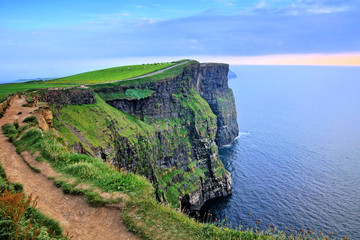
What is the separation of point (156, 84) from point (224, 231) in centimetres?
5603

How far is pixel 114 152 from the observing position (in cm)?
4172

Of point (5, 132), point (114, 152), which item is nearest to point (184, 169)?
point (114, 152)

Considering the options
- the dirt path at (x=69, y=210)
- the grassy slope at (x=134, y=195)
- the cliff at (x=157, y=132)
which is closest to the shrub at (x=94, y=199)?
the dirt path at (x=69, y=210)

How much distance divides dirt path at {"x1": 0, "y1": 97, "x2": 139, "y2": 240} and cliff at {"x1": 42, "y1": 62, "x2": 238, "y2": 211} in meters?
18.3

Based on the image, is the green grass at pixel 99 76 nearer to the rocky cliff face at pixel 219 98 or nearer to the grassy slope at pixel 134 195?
the rocky cliff face at pixel 219 98

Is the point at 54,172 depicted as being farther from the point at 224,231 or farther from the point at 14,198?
the point at 224,231

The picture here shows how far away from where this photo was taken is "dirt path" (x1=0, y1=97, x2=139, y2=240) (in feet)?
34.2

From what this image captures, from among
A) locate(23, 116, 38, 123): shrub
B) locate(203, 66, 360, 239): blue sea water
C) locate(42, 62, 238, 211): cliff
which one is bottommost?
locate(203, 66, 360, 239): blue sea water

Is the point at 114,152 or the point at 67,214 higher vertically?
the point at 67,214

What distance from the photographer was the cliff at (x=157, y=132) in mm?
40188

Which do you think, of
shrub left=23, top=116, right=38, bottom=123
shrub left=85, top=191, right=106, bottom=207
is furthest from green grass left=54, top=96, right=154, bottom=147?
shrub left=85, top=191, right=106, bottom=207

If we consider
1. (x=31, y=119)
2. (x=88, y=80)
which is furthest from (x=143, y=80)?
(x=31, y=119)

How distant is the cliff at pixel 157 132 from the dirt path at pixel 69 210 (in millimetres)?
18305

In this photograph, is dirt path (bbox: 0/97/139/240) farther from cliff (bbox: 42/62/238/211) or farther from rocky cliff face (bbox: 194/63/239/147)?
rocky cliff face (bbox: 194/63/239/147)
